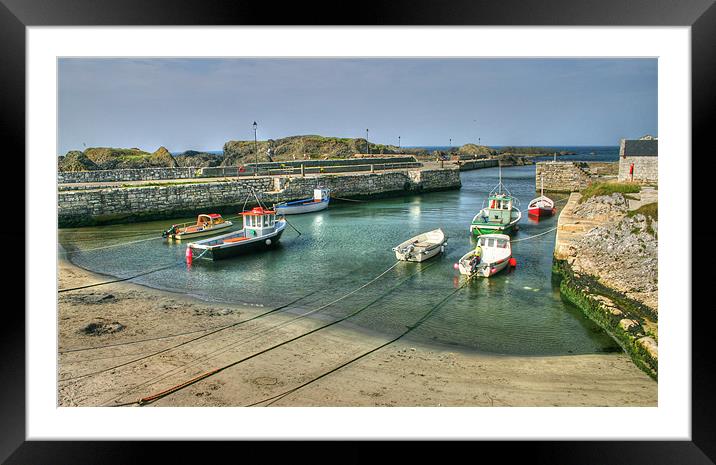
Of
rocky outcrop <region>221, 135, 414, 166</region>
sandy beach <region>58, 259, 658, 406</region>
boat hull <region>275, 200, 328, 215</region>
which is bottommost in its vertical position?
sandy beach <region>58, 259, 658, 406</region>

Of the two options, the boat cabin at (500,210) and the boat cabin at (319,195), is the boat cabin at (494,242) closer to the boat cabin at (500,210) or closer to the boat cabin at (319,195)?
the boat cabin at (500,210)

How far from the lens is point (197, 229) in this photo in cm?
1417

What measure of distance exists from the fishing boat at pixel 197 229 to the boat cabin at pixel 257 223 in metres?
2.14

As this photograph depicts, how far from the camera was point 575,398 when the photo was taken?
511 centimetres

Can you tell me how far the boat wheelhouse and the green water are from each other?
16.3 inches

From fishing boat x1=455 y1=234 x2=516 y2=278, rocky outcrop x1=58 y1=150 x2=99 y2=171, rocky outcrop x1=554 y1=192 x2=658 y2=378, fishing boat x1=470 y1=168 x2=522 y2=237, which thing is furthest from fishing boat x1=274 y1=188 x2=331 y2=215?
rocky outcrop x1=554 y1=192 x2=658 y2=378

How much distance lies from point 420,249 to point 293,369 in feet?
18.6

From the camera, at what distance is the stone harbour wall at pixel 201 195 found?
597 inches

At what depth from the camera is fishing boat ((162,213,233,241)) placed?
44.7 feet

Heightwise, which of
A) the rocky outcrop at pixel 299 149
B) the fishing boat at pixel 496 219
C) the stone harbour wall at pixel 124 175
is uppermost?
the rocky outcrop at pixel 299 149

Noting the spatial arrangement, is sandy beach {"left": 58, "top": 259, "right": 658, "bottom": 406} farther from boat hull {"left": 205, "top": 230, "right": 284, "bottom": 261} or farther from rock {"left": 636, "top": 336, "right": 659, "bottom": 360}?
boat hull {"left": 205, "top": 230, "right": 284, "bottom": 261}
